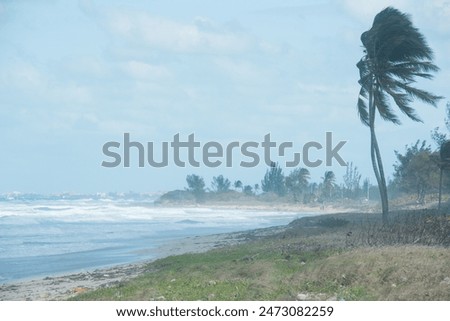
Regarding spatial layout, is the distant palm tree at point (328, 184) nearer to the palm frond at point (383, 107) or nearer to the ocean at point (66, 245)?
the ocean at point (66, 245)

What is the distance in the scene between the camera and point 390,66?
23.8 m

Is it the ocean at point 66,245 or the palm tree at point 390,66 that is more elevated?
the palm tree at point 390,66

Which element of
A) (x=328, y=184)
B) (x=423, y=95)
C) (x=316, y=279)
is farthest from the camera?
(x=328, y=184)

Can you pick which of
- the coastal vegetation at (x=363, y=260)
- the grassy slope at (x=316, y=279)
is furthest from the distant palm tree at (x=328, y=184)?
the grassy slope at (x=316, y=279)

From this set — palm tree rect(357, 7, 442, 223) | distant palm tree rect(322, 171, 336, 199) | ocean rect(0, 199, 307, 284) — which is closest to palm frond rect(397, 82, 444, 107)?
palm tree rect(357, 7, 442, 223)

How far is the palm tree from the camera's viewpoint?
23.0 metres

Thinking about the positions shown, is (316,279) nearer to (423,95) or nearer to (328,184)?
(423,95)

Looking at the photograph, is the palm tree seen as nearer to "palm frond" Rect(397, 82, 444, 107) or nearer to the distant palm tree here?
"palm frond" Rect(397, 82, 444, 107)

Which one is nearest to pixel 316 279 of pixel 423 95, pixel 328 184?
pixel 423 95

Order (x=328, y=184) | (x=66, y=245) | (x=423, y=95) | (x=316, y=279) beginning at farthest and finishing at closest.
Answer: (x=328, y=184)
(x=66, y=245)
(x=423, y=95)
(x=316, y=279)

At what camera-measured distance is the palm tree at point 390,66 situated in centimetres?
2303

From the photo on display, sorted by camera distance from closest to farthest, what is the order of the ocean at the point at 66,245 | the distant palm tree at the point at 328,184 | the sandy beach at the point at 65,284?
the sandy beach at the point at 65,284 < the ocean at the point at 66,245 < the distant palm tree at the point at 328,184
